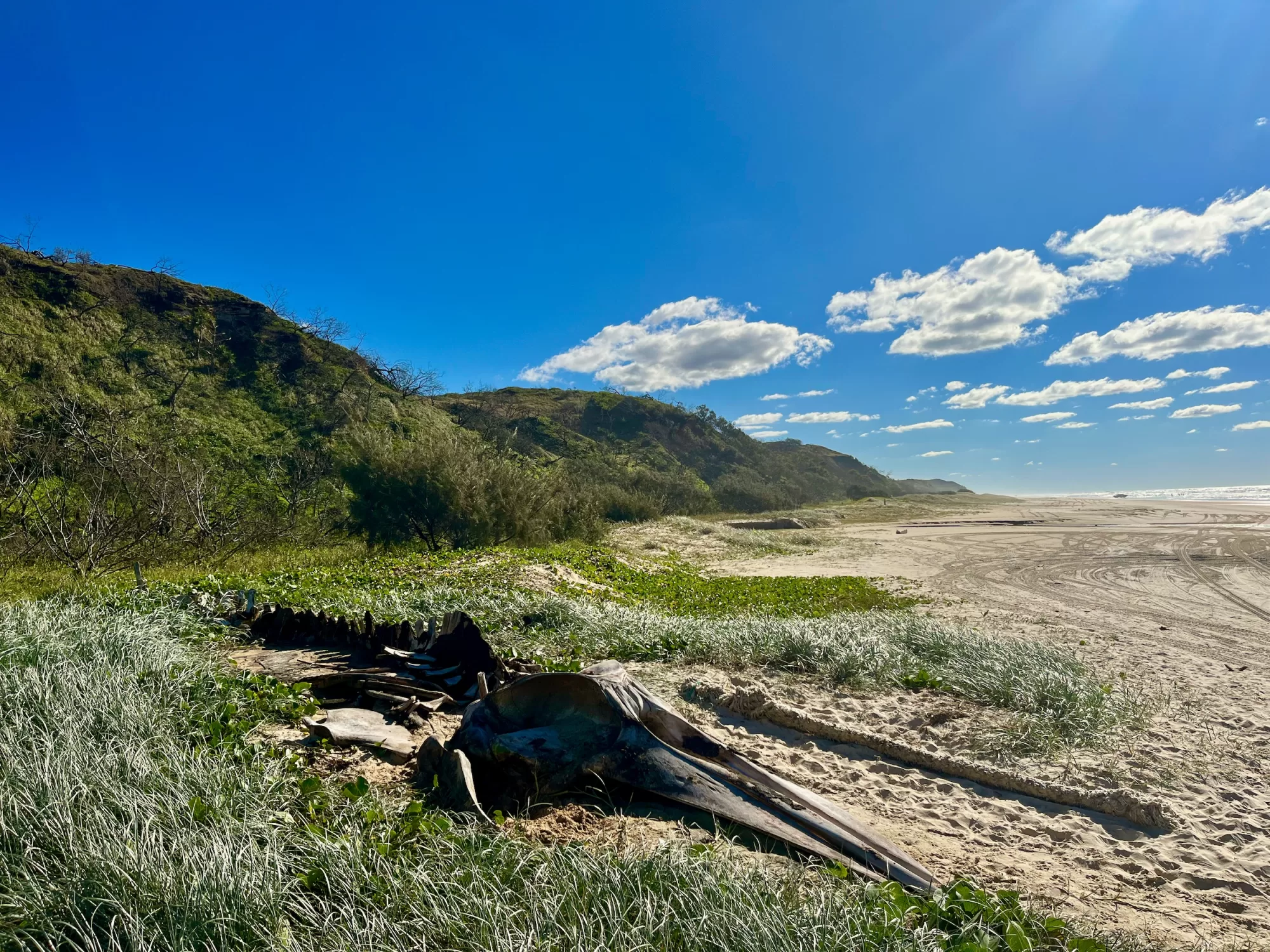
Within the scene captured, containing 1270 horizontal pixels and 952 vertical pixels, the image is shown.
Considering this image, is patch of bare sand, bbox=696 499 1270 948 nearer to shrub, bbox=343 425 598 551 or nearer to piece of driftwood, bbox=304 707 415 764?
piece of driftwood, bbox=304 707 415 764

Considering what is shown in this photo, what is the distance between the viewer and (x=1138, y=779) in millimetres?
4469

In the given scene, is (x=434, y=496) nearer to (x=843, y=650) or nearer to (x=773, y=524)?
(x=843, y=650)

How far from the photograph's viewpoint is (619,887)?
7.95ft

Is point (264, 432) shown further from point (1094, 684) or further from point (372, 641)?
point (1094, 684)

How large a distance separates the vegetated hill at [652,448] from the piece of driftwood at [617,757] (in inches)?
1148

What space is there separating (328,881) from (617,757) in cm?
148

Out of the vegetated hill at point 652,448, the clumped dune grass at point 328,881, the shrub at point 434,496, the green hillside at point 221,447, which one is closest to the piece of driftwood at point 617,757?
the clumped dune grass at point 328,881

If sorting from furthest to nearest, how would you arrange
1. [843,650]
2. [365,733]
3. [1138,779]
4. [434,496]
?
[434,496]
[843,650]
[1138,779]
[365,733]

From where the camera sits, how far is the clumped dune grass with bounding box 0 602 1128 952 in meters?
2.09

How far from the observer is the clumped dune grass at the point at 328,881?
6.85ft

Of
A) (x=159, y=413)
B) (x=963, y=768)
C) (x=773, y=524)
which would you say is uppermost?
Result: (x=159, y=413)

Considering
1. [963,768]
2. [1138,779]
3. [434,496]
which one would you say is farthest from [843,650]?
[434,496]

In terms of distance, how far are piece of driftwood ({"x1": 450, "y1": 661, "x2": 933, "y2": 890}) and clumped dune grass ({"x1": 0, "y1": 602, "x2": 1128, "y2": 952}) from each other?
0.96ft

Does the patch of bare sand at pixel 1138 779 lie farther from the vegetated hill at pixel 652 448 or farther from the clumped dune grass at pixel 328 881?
the vegetated hill at pixel 652 448
